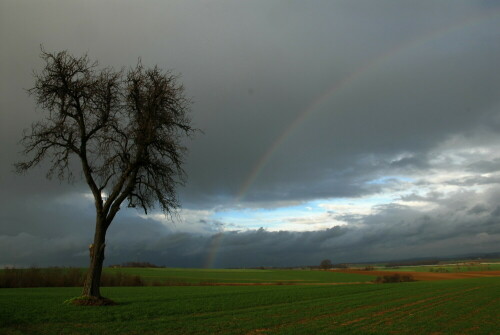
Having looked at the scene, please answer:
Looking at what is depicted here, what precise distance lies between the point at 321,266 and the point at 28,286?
137169mm

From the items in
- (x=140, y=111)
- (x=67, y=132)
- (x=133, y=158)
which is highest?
(x=140, y=111)

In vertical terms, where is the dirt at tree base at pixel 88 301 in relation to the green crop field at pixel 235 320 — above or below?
above

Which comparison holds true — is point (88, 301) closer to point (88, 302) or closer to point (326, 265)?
point (88, 302)

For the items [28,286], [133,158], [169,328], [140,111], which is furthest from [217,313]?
[28,286]

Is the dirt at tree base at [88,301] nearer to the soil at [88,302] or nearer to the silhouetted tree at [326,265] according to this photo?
the soil at [88,302]

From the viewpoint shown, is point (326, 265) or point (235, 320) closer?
point (235, 320)

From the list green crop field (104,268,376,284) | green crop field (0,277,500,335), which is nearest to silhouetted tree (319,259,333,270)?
green crop field (104,268,376,284)

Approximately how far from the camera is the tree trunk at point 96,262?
24422 mm

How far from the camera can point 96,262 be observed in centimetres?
2469

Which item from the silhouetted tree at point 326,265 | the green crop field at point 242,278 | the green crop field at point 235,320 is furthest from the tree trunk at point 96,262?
the silhouetted tree at point 326,265

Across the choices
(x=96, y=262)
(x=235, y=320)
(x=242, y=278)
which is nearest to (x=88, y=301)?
(x=96, y=262)

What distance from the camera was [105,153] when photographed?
89.8 feet

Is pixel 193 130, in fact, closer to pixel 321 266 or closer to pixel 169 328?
pixel 169 328

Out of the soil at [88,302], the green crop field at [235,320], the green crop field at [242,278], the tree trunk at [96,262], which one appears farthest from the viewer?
the green crop field at [242,278]
